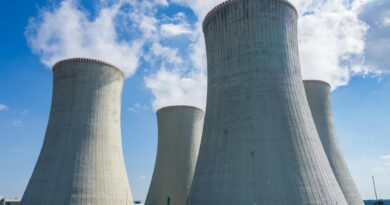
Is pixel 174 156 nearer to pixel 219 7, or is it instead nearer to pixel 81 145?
pixel 81 145

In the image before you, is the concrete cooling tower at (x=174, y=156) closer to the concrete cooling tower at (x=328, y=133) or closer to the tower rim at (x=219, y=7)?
the concrete cooling tower at (x=328, y=133)

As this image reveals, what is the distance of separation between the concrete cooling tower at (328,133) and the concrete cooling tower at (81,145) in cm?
1274

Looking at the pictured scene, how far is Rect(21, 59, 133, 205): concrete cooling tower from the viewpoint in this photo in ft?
55.0

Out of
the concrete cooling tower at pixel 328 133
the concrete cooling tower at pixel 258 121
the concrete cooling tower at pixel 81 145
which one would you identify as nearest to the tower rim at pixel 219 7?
the concrete cooling tower at pixel 258 121

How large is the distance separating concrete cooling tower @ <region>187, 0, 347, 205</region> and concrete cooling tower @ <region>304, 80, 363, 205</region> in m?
8.98

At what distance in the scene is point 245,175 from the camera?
12.8 meters

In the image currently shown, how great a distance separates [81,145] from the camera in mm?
17344

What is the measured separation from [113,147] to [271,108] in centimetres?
938

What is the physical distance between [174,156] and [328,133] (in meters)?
10.6

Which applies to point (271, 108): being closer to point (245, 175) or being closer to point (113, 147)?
point (245, 175)

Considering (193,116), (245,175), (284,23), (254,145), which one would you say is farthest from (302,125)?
(193,116)

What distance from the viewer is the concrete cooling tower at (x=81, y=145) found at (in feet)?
55.0

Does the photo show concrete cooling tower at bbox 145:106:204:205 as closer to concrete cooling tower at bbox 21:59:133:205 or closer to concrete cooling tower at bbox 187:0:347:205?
concrete cooling tower at bbox 21:59:133:205

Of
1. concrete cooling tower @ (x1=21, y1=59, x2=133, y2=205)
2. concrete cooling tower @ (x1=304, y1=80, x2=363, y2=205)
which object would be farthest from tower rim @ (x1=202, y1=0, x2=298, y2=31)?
concrete cooling tower @ (x1=304, y1=80, x2=363, y2=205)
